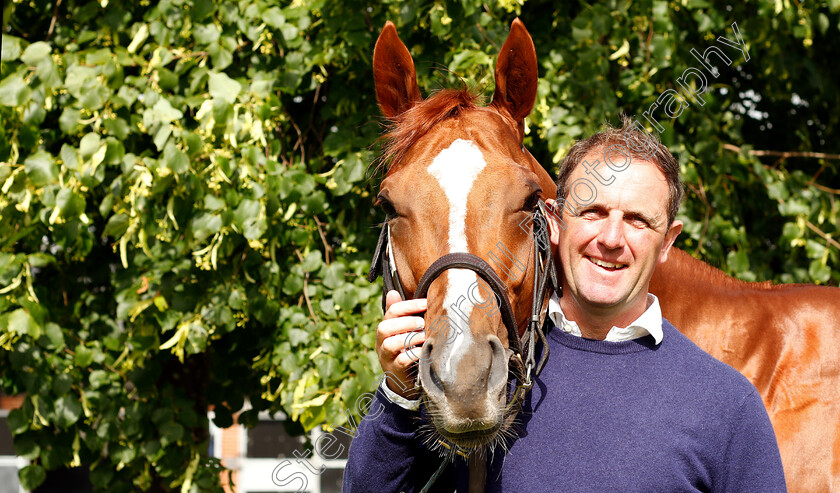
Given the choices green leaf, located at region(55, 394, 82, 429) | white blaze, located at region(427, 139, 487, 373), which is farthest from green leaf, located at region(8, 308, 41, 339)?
white blaze, located at region(427, 139, 487, 373)

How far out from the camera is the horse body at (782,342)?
2.11m

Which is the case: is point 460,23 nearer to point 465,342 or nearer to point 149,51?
point 149,51

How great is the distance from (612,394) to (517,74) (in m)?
1.07

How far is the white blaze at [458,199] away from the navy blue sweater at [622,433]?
0.29 meters

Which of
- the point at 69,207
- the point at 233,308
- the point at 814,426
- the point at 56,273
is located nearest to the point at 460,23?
the point at 233,308

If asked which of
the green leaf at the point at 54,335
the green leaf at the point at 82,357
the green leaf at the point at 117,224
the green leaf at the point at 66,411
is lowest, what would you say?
the green leaf at the point at 66,411

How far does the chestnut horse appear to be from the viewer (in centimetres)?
148

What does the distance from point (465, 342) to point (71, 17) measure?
9.72 ft

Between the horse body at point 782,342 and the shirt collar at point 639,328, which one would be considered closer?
the shirt collar at point 639,328

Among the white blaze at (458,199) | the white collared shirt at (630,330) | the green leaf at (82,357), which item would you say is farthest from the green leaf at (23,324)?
the white blaze at (458,199)

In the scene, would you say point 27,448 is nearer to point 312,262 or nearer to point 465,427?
point 312,262

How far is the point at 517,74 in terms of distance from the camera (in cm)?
212

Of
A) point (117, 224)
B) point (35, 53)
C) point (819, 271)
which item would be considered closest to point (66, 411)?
point (117, 224)

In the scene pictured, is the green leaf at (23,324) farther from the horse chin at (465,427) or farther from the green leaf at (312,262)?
the horse chin at (465,427)
